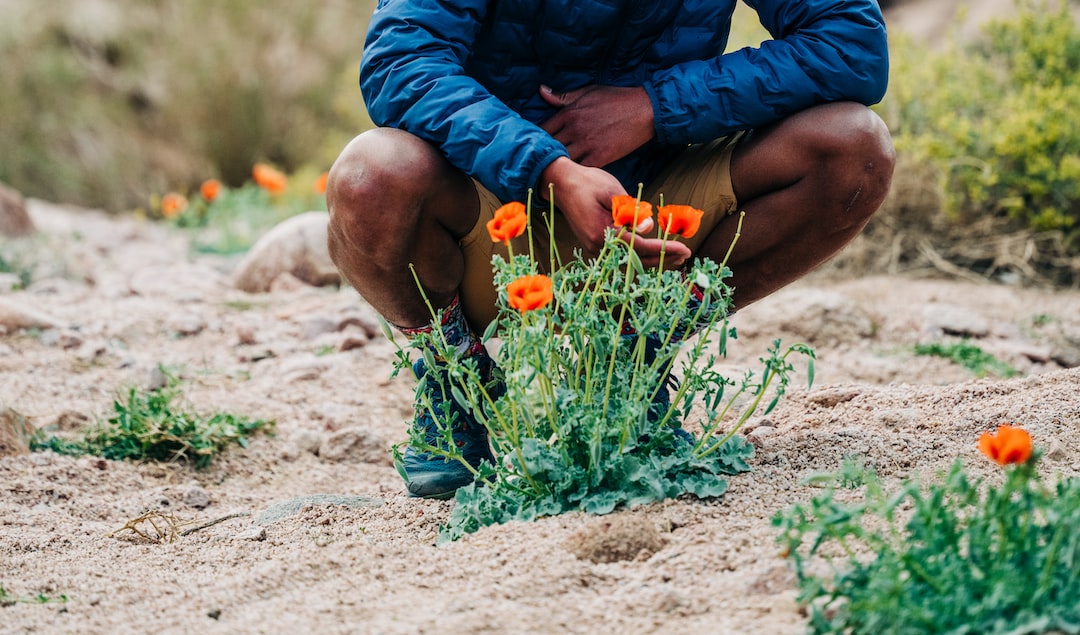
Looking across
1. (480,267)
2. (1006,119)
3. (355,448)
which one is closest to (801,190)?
(480,267)

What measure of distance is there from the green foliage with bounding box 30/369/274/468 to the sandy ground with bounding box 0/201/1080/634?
59 mm

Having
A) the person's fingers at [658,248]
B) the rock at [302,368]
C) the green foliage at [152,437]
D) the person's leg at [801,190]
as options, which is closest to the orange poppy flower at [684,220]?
the person's fingers at [658,248]

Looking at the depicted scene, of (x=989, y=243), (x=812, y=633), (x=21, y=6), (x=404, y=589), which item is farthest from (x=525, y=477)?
(x=21, y=6)

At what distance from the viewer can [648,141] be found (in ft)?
8.10

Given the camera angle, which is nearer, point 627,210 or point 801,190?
point 627,210

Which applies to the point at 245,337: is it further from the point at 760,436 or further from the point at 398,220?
the point at 760,436

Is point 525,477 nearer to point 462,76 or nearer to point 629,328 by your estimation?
point 629,328

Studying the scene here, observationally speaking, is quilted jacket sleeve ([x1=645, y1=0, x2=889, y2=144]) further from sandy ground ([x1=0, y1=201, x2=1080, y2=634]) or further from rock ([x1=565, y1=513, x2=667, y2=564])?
rock ([x1=565, y1=513, x2=667, y2=564])

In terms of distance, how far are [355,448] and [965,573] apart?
2.04 metres

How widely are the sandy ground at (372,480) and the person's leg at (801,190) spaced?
1.22 ft

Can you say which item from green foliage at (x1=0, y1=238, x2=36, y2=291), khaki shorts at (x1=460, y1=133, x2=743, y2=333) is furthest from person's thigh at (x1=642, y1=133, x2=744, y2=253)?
green foliage at (x1=0, y1=238, x2=36, y2=291)

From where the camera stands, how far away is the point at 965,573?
1.42 metres

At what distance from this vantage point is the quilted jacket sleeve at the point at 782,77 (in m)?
2.32

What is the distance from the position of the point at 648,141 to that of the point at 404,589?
1.18m
